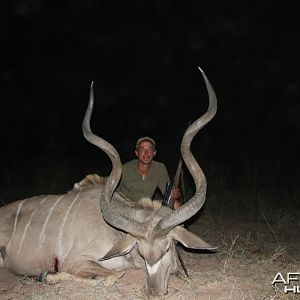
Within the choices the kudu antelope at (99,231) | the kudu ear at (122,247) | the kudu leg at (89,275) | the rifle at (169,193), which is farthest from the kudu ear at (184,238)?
the rifle at (169,193)

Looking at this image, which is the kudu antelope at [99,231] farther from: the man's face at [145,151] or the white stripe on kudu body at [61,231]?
the man's face at [145,151]

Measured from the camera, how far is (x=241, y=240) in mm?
4598

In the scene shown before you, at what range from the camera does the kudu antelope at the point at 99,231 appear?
3115 mm

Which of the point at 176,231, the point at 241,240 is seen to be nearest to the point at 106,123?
the point at 241,240

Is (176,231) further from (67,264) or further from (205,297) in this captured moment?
(67,264)

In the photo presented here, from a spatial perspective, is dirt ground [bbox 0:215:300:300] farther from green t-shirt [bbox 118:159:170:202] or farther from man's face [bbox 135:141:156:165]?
man's face [bbox 135:141:156:165]

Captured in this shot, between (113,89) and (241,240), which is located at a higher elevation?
(113,89)

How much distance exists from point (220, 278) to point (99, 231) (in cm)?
93

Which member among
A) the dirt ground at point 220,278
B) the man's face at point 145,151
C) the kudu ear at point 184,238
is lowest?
the dirt ground at point 220,278

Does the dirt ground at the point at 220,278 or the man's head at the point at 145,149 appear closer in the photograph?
the dirt ground at the point at 220,278

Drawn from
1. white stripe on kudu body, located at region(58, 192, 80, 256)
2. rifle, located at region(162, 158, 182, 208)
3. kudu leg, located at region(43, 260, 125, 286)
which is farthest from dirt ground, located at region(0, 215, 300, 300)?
rifle, located at region(162, 158, 182, 208)

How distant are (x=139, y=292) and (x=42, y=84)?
15989mm

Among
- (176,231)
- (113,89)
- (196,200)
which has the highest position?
(113,89)

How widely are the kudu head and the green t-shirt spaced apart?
900 mm
